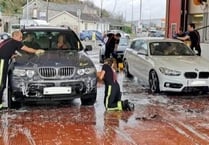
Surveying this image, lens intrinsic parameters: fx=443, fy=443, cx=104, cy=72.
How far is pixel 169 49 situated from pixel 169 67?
5.18 feet

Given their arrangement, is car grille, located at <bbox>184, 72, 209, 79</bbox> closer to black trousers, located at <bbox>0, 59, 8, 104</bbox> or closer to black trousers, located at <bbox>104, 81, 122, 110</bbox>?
black trousers, located at <bbox>104, 81, 122, 110</bbox>

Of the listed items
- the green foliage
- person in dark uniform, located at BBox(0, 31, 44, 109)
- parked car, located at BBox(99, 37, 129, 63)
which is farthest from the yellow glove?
the green foliage

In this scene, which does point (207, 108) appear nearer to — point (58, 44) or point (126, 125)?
point (126, 125)

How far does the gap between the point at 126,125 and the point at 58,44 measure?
325cm

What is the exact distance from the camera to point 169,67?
10.8 metres

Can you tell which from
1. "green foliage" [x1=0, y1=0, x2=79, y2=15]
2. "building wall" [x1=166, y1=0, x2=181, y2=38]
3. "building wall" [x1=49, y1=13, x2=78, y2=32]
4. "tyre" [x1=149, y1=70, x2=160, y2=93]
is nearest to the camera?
"tyre" [x1=149, y1=70, x2=160, y2=93]

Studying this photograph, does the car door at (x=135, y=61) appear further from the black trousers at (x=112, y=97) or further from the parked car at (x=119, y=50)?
the parked car at (x=119, y=50)

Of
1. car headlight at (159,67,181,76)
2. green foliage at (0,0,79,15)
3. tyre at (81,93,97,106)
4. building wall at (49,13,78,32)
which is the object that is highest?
green foliage at (0,0,79,15)

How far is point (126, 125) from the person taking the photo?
25.1ft

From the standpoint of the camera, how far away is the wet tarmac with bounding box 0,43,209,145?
Result: 21.7ft

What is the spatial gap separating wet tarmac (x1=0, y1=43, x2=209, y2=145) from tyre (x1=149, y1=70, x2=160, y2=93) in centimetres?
73

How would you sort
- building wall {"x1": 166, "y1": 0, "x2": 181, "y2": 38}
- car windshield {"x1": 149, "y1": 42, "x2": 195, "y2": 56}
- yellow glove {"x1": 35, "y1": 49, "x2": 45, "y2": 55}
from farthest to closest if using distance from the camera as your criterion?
building wall {"x1": 166, "y1": 0, "x2": 181, "y2": 38}, car windshield {"x1": 149, "y1": 42, "x2": 195, "y2": 56}, yellow glove {"x1": 35, "y1": 49, "x2": 45, "y2": 55}

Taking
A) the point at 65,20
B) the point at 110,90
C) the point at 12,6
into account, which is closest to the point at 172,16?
the point at 110,90

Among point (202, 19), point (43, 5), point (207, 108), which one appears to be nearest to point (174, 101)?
point (207, 108)
